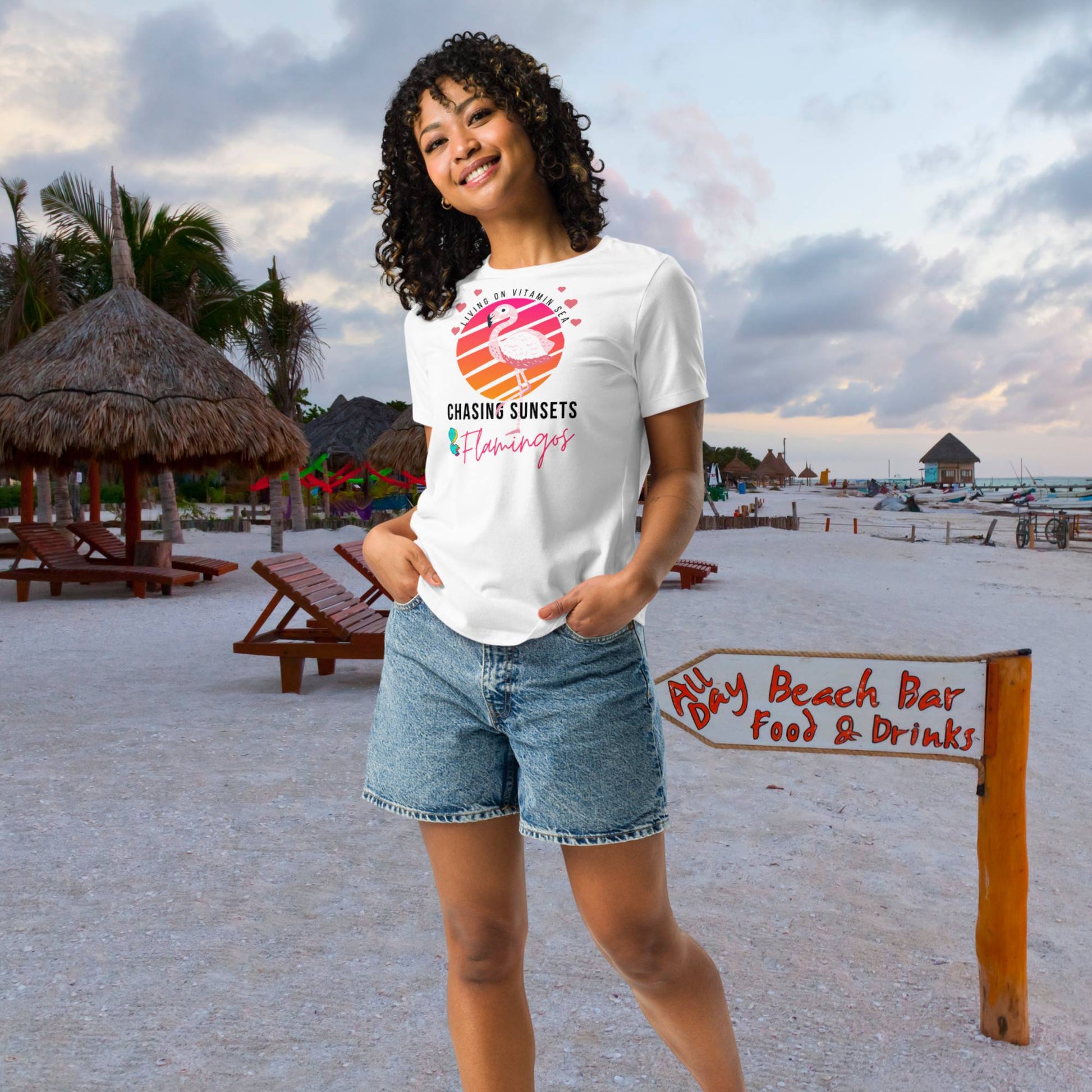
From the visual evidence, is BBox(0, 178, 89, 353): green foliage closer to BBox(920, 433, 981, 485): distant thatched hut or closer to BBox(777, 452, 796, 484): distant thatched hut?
BBox(777, 452, 796, 484): distant thatched hut

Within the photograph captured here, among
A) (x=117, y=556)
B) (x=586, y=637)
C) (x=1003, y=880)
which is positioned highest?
(x=586, y=637)

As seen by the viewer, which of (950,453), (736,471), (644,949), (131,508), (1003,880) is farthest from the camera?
(950,453)

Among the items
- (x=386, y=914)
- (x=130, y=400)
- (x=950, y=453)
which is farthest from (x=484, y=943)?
(x=950, y=453)

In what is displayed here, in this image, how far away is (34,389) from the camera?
11148 mm

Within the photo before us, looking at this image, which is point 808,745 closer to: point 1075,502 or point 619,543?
point 619,543

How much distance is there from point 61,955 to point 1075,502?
172ft

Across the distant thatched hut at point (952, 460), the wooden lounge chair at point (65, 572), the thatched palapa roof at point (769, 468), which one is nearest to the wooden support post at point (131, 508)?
the wooden lounge chair at point (65, 572)

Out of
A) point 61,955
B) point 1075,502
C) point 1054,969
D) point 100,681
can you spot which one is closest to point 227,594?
point 100,681

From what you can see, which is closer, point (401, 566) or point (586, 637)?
point (586, 637)

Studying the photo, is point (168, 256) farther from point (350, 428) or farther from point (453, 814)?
point (453, 814)

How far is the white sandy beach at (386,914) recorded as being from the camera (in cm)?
226

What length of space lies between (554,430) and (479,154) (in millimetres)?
475

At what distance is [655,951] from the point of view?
1.49 metres

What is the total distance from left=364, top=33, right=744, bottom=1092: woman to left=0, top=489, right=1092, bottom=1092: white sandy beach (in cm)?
87
